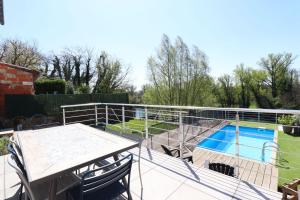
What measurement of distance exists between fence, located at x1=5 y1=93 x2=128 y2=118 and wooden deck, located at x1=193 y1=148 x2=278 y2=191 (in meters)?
6.41

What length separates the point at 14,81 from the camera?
723 centimetres

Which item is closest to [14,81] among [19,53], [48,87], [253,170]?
[48,87]

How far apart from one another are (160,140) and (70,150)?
17.7ft

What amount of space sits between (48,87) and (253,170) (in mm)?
9818

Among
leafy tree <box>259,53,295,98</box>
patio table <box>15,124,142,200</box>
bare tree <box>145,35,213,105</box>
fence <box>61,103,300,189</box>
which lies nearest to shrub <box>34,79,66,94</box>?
fence <box>61,103,300,189</box>

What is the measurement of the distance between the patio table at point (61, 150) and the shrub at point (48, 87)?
8404mm

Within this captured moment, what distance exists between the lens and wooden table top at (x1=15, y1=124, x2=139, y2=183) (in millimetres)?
1287

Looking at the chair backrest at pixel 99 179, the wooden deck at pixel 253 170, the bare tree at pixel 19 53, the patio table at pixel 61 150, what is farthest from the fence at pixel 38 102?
the chair backrest at pixel 99 179

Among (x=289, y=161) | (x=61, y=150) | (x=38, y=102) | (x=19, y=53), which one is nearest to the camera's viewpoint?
(x=61, y=150)

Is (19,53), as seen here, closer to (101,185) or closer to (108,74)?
(108,74)

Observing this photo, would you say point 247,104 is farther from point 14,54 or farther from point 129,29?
point 14,54

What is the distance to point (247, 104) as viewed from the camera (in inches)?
798

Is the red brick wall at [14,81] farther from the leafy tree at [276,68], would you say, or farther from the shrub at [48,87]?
the leafy tree at [276,68]

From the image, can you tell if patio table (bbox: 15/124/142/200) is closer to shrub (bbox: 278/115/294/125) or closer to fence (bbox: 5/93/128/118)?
fence (bbox: 5/93/128/118)
